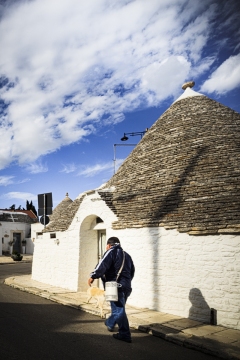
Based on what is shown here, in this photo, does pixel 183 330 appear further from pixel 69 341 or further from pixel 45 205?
pixel 45 205

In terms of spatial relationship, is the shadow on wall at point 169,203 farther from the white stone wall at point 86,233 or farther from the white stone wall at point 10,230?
the white stone wall at point 10,230

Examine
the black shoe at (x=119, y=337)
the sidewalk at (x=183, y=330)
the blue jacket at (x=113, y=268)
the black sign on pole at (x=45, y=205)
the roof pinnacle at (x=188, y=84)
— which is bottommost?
the sidewalk at (x=183, y=330)

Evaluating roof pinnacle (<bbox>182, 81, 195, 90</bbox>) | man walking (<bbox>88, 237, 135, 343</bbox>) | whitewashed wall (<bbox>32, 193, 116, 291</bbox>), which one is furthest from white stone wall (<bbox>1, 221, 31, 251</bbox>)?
man walking (<bbox>88, 237, 135, 343</bbox>)

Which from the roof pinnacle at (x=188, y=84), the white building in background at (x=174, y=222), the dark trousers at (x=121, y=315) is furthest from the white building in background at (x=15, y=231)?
the dark trousers at (x=121, y=315)

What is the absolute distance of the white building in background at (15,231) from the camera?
3081cm

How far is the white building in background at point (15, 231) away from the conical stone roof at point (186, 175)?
952 inches

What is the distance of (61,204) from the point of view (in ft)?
78.9

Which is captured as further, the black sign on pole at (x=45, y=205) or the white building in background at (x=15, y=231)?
the white building in background at (x=15, y=231)

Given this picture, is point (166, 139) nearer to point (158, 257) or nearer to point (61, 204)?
point (158, 257)

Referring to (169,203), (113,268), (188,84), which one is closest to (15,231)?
(188,84)

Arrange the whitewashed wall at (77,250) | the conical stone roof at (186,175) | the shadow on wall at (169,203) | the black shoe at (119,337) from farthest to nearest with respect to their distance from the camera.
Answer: the whitewashed wall at (77,250) < the shadow on wall at (169,203) < the conical stone roof at (186,175) < the black shoe at (119,337)

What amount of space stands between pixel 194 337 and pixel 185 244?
226 cm

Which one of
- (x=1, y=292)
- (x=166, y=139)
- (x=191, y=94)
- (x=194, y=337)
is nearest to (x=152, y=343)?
(x=194, y=337)

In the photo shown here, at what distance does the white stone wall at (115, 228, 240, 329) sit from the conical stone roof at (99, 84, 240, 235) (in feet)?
1.09
